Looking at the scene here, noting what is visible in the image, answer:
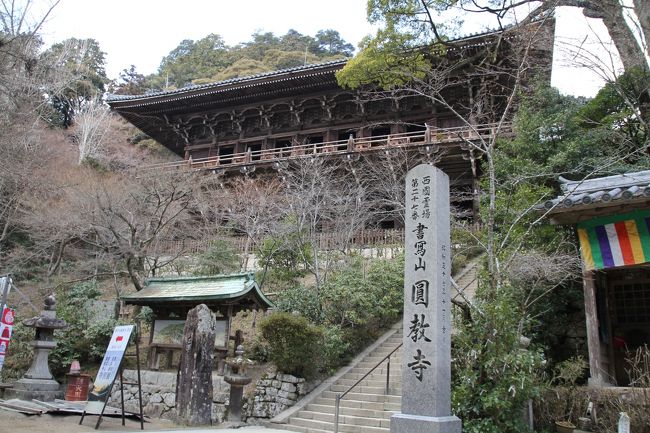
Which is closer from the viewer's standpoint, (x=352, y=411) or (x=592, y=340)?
(x=592, y=340)

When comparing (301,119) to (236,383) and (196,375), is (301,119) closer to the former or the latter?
(236,383)

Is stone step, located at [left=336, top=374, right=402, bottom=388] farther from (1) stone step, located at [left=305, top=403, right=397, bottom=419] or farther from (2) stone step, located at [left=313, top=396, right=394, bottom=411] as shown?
(1) stone step, located at [left=305, top=403, right=397, bottom=419]

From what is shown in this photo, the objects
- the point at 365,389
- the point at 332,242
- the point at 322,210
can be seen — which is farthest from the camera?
the point at 322,210

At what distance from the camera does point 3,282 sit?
919 cm

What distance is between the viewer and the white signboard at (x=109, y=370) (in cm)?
848

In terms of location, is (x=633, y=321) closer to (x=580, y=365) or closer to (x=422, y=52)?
(x=580, y=365)

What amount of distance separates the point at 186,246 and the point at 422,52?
41.4ft

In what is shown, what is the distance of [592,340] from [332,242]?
10.0 meters

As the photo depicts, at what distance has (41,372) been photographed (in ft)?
37.6

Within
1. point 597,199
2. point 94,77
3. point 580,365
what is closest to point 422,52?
point 597,199

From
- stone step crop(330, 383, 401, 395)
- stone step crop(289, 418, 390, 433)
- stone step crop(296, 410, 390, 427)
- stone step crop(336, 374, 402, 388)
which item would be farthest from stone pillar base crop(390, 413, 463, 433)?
stone step crop(336, 374, 402, 388)

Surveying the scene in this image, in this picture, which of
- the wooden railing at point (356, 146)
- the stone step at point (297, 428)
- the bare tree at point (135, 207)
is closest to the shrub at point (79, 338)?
the bare tree at point (135, 207)

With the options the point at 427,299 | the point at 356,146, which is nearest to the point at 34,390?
the point at 427,299

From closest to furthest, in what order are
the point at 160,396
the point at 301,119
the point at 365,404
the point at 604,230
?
the point at 604,230 → the point at 365,404 → the point at 160,396 → the point at 301,119
